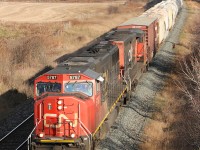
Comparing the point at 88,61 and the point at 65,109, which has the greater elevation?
the point at 88,61

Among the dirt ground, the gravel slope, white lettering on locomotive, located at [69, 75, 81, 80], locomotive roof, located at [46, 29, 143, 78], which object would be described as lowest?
the gravel slope

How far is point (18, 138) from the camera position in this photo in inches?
620

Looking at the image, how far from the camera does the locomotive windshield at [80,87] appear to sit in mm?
12297

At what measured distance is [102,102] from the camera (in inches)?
547

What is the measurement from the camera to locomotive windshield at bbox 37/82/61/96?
12.3 metres

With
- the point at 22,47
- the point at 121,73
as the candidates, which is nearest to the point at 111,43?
the point at 121,73

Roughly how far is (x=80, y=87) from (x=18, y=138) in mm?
4940

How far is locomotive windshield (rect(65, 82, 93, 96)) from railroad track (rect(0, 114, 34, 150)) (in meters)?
3.81

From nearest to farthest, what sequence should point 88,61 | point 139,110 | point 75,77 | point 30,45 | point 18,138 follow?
1. point 75,77
2. point 88,61
3. point 18,138
4. point 139,110
5. point 30,45

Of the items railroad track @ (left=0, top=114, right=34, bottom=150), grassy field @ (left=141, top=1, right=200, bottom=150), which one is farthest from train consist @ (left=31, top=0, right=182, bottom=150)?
railroad track @ (left=0, top=114, right=34, bottom=150)

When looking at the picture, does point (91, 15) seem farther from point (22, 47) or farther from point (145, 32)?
point (145, 32)

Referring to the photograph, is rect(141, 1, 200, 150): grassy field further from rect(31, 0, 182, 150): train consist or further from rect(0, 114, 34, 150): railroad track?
rect(0, 114, 34, 150): railroad track

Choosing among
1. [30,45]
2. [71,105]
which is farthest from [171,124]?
[30,45]

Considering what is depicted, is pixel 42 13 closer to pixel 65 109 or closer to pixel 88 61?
pixel 88 61
